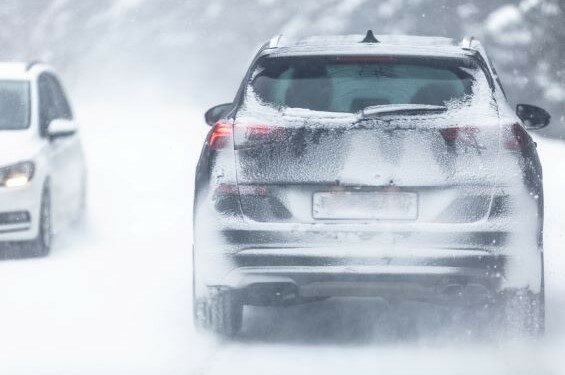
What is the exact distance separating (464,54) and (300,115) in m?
0.95

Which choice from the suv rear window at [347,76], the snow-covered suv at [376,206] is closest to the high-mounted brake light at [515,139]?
the snow-covered suv at [376,206]

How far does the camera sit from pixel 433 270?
8.03 meters

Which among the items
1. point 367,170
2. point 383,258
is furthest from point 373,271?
point 367,170

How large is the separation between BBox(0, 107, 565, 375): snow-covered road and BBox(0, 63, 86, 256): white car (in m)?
0.26

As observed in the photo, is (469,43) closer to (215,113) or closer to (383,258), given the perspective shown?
(383,258)

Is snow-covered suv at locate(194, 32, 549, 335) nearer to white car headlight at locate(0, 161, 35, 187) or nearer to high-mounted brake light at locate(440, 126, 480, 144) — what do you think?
high-mounted brake light at locate(440, 126, 480, 144)

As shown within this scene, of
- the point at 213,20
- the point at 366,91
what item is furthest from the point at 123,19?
the point at 366,91

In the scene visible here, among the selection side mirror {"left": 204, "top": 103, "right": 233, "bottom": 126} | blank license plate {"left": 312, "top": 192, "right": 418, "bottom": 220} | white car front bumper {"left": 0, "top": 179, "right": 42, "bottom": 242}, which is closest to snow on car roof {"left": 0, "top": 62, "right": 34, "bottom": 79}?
white car front bumper {"left": 0, "top": 179, "right": 42, "bottom": 242}

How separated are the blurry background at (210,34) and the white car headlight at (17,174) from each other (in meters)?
29.0

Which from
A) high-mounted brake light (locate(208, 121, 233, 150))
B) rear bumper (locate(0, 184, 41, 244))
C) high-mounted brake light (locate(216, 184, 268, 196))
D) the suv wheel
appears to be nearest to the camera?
high-mounted brake light (locate(216, 184, 268, 196))

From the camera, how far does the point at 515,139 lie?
8.20 metres

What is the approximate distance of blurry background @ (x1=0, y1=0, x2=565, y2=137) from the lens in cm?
4394

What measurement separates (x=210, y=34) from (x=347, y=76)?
40853 mm

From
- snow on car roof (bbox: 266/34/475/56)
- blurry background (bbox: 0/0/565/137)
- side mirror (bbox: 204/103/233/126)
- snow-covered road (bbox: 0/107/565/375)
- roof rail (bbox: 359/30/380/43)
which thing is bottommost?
snow-covered road (bbox: 0/107/565/375)
